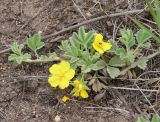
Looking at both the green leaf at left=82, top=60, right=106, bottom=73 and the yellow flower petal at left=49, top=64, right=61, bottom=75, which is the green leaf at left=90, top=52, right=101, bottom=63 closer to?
the green leaf at left=82, top=60, right=106, bottom=73

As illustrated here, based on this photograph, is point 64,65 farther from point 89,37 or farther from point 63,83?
point 89,37

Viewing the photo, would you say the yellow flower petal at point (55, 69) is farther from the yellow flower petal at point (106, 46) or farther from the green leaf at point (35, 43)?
the yellow flower petal at point (106, 46)

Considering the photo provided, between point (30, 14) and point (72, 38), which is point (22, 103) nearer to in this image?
point (72, 38)

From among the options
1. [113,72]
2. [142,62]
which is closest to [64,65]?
[113,72]

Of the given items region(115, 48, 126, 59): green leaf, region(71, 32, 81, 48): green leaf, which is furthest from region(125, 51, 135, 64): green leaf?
region(71, 32, 81, 48): green leaf

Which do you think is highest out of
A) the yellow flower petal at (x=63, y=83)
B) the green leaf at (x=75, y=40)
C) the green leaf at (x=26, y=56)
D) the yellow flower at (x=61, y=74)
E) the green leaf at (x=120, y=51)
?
the green leaf at (x=75, y=40)

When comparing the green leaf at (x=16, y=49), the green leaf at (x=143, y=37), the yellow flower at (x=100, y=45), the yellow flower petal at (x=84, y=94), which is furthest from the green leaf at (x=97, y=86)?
the green leaf at (x=16, y=49)

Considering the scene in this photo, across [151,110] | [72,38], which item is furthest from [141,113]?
[72,38]
